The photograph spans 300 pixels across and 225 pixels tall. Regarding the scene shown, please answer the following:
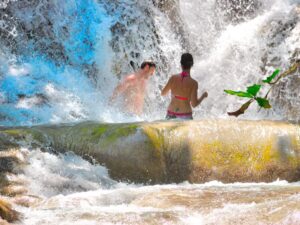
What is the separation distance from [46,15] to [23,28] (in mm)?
640

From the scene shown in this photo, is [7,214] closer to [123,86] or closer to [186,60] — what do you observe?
[186,60]

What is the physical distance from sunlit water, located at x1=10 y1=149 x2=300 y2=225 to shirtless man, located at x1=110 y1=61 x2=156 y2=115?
3009 millimetres

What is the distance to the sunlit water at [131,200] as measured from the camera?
14.2ft

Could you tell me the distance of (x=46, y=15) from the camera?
14.0 metres

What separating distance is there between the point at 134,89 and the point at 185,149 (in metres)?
3.08

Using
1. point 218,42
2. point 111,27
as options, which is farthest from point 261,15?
point 111,27

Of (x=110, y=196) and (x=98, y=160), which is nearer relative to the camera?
(x=110, y=196)

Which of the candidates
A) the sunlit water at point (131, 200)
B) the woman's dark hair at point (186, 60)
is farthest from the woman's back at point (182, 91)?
the sunlit water at point (131, 200)

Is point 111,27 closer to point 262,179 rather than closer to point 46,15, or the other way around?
point 46,15

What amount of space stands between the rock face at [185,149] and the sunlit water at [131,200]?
15 centimetres

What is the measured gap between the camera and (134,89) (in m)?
9.77

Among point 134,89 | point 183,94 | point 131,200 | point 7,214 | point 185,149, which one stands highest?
point 134,89

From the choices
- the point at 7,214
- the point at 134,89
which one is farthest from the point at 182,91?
the point at 7,214

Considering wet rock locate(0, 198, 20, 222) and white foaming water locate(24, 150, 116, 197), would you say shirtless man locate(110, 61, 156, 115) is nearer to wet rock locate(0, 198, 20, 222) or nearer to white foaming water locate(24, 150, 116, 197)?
white foaming water locate(24, 150, 116, 197)
